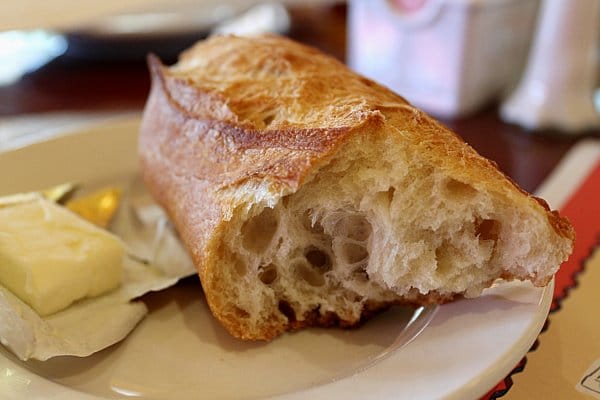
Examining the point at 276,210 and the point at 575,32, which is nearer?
the point at 276,210

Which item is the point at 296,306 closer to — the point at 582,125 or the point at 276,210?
the point at 276,210

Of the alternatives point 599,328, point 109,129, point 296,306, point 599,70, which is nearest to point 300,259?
point 296,306

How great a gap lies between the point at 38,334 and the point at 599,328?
79 centimetres

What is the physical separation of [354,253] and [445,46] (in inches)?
42.6

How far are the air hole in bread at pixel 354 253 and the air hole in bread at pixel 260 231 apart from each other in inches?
4.1

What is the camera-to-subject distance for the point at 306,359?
928 mm

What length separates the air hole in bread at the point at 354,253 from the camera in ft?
3.13

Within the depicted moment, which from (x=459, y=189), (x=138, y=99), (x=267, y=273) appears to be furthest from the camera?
(x=138, y=99)

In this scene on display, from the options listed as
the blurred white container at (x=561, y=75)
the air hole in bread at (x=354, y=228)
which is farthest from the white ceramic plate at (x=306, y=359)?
the blurred white container at (x=561, y=75)

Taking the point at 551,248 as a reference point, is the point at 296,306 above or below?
below

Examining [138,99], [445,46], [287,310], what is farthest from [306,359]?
[138,99]

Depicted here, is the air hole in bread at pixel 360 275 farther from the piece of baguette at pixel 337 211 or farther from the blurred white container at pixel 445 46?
the blurred white container at pixel 445 46

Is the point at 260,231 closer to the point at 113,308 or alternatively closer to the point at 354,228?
the point at 354,228

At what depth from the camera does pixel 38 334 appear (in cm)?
87
